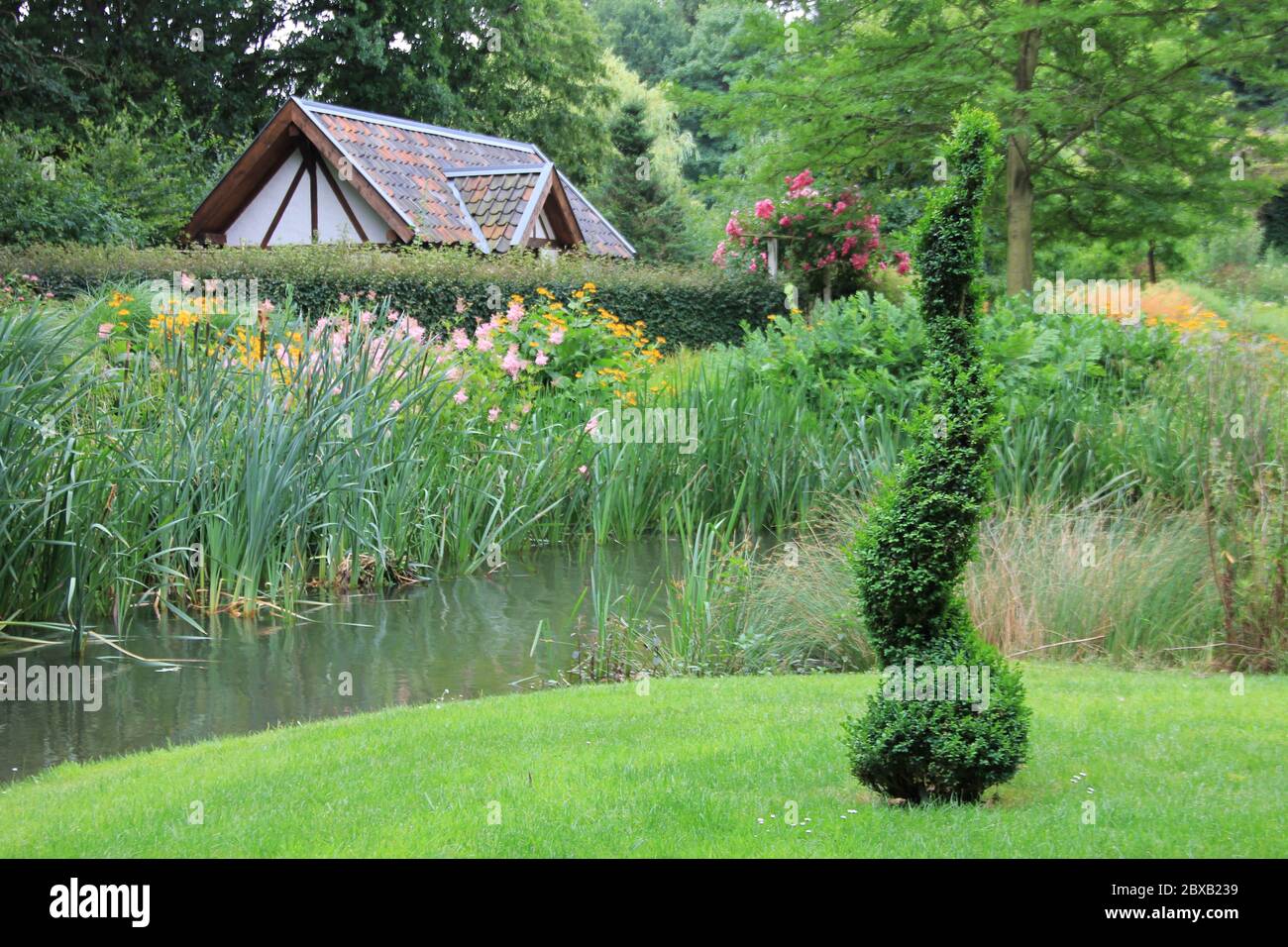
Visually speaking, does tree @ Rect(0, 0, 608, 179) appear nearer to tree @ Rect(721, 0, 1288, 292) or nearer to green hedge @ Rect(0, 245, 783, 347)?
green hedge @ Rect(0, 245, 783, 347)

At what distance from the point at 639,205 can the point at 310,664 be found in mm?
30706

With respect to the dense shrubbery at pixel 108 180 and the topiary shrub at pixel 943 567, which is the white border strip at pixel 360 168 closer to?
the dense shrubbery at pixel 108 180

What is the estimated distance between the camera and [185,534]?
740cm

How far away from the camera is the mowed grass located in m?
3.24

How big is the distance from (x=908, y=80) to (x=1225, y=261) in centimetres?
2009

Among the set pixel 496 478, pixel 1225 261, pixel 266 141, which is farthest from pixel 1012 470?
pixel 1225 261

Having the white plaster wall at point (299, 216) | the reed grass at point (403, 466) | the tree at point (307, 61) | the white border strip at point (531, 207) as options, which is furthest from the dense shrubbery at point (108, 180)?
the reed grass at point (403, 466)

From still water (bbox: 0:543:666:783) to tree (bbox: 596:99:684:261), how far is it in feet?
92.5

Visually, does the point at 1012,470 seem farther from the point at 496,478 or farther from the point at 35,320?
the point at 35,320

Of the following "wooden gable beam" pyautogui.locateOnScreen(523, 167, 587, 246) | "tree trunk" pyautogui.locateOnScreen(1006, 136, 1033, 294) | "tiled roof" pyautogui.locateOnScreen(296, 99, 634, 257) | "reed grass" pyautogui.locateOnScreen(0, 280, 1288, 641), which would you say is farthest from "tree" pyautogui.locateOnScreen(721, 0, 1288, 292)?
"wooden gable beam" pyautogui.locateOnScreen(523, 167, 587, 246)

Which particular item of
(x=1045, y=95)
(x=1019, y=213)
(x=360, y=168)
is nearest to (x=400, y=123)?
(x=360, y=168)

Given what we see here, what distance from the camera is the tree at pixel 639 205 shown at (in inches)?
1415

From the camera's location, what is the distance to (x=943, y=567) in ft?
11.2

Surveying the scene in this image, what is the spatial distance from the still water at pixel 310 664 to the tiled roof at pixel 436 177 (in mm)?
12377
